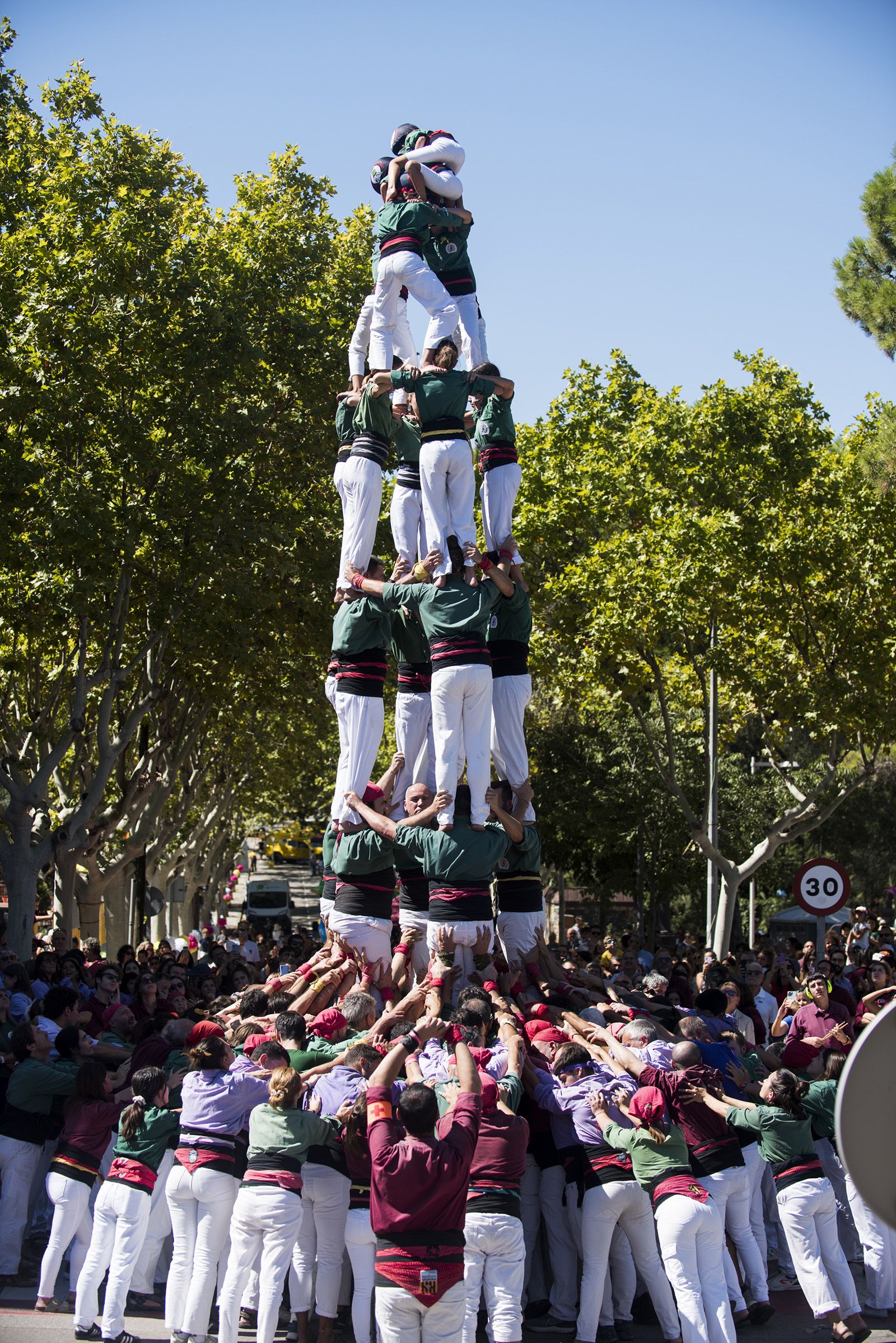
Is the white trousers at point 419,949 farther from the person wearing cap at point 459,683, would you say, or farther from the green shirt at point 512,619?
the green shirt at point 512,619

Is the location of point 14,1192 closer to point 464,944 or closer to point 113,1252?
point 113,1252

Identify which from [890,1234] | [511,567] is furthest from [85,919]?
[890,1234]

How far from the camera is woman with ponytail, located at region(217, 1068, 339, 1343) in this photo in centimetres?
729

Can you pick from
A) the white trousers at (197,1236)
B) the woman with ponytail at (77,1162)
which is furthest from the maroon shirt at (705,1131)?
the woman with ponytail at (77,1162)

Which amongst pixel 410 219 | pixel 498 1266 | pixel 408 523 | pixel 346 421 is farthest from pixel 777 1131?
pixel 410 219

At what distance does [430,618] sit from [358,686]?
126 cm

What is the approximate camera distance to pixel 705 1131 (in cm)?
821

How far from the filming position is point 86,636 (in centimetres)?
1966

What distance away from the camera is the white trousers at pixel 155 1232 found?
8617mm

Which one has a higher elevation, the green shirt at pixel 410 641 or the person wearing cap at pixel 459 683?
the green shirt at pixel 410 641

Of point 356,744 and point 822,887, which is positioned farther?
point 822,887

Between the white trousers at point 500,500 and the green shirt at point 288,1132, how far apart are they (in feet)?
21.6

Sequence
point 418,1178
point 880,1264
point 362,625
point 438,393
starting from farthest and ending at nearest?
point 362,625
point 438,393
point 880,1264
point 418,1178

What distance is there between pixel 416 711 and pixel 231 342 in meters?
9.09
